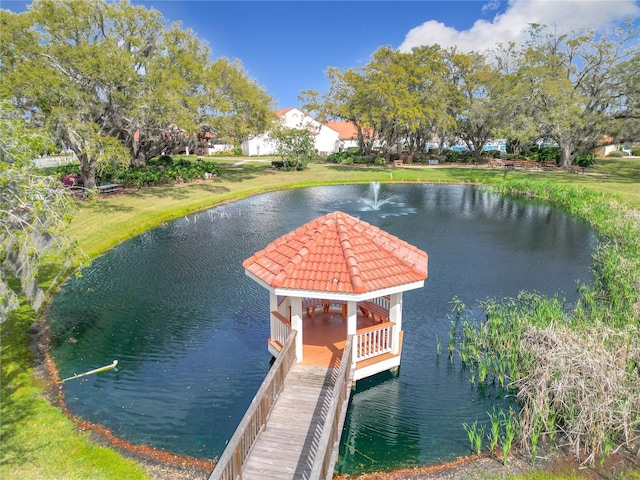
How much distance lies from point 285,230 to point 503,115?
3817 centimetres

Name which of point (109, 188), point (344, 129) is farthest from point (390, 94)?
point (344, 129)

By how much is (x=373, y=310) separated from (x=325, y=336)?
169 cm

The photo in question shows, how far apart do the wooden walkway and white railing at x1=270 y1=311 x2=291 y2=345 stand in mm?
983

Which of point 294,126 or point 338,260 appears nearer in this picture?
point 338,260

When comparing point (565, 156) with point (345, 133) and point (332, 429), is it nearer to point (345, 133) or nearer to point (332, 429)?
point (345, 133)

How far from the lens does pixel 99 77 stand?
27.8 metres

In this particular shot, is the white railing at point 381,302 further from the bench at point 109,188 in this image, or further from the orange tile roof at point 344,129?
the orange tile roof at point 344,129

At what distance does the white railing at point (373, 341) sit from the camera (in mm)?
11055

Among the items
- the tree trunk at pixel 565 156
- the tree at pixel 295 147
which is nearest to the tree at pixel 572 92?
the tree trunk at pixel 565 156

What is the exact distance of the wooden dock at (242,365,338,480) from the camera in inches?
304

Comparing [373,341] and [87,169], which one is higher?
[87,169]

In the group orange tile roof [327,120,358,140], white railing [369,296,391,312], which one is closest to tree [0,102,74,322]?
white railing [369,296,391,312]

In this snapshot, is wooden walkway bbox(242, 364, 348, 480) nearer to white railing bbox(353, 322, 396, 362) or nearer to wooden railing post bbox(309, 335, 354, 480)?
wooden railing post bbox(309, 335, 354, 480)

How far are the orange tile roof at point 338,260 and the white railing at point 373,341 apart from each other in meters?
1.49
